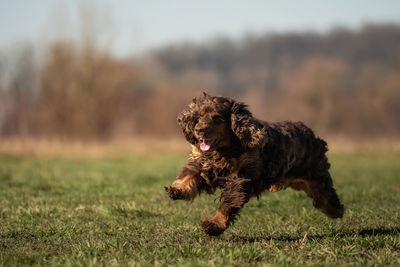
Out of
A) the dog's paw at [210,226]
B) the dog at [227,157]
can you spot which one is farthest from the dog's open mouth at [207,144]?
the dog's paw at [210,226]

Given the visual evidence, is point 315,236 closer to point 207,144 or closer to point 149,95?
point 207,144

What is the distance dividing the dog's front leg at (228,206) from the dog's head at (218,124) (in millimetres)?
393

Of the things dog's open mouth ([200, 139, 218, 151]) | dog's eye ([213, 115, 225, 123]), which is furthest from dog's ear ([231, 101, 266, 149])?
dog's open mouth ([200, 139, 218, 151])

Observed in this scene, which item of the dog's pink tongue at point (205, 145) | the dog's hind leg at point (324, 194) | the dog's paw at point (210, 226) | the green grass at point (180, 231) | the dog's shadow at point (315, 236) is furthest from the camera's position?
the dog's hind leg at point (324, 194)

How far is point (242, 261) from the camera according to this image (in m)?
3.93

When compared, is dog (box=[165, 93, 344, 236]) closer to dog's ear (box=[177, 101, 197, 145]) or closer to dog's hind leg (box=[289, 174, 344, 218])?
dog's ear (box=[177, 101, 197, 145])

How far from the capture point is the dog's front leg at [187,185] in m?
4.73

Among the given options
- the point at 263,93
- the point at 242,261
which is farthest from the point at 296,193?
the point at 263,93

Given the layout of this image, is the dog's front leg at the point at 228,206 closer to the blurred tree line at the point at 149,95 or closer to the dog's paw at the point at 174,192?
the dog's paw at the point at 174,192

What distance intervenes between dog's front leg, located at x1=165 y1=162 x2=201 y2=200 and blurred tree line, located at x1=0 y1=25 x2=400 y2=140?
2.67 m

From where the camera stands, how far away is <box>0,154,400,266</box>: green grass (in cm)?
409

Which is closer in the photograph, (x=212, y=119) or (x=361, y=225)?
(x=212, y=119)

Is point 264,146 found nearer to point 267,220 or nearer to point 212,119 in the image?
point 212,119

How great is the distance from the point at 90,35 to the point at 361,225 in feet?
81.7
